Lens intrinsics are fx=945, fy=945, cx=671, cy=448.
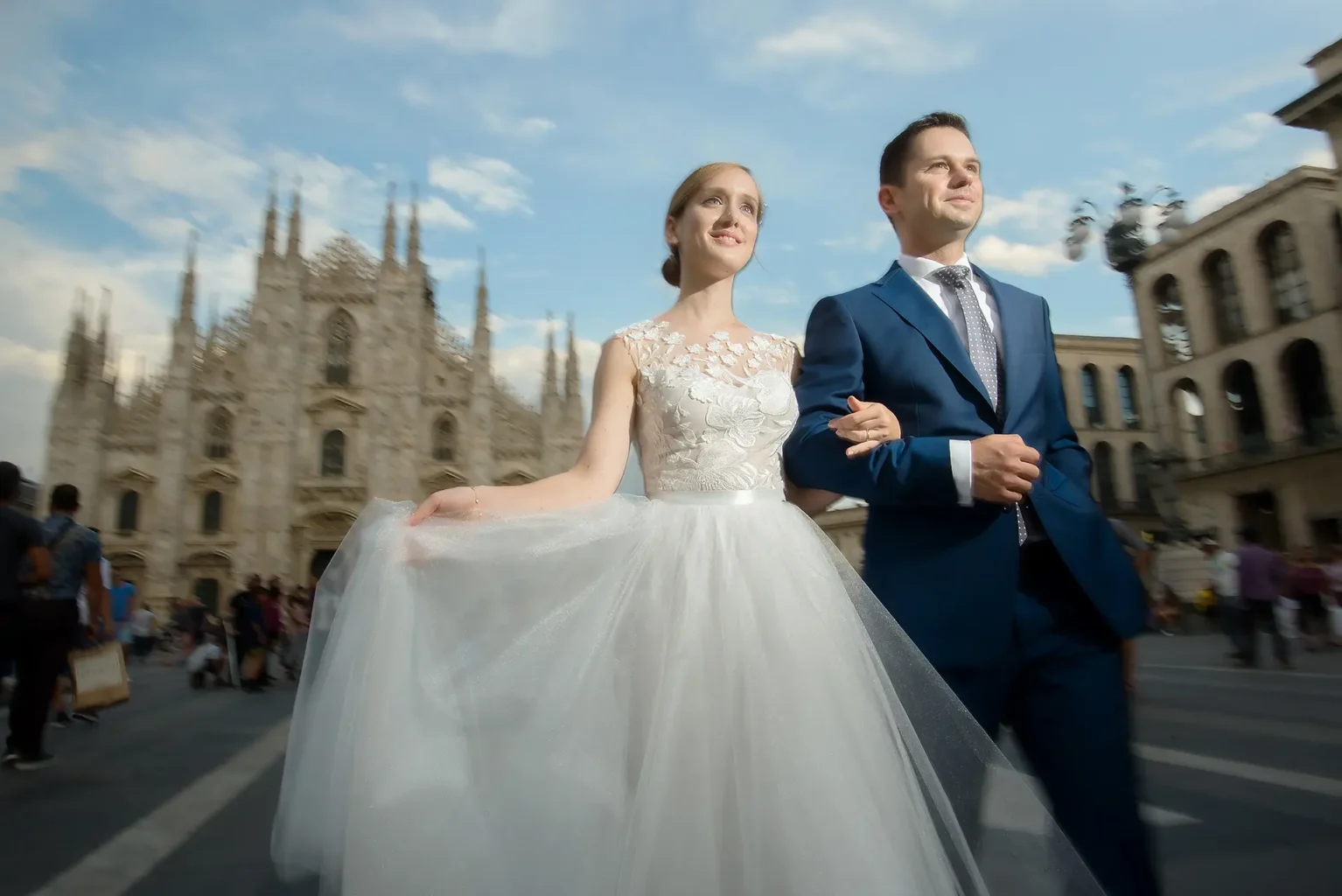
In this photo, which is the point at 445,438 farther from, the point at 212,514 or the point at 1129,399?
the point at 1129,399

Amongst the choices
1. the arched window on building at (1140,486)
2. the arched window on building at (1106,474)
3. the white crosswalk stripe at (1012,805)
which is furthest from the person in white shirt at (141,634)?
the arched window on building at (1140,486)

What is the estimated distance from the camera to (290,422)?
118ft

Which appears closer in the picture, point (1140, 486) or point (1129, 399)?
point (1129, 399)

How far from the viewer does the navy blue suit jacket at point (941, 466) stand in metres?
1.72

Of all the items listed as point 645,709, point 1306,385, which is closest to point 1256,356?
point 1306,385

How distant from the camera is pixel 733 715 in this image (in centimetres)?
172

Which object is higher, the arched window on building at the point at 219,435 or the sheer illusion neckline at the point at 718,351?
the arched window on building at the point at 219,435

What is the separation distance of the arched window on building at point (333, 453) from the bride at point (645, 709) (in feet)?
120

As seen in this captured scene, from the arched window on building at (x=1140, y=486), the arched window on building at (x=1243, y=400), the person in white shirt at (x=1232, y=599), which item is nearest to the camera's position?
the person in white shirt at (x=1232, y=599)

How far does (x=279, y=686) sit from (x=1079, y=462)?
45.2ft

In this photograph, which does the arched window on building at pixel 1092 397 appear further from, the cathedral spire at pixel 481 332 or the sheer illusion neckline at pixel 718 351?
the sheer illusion neckline at pixel 718 351

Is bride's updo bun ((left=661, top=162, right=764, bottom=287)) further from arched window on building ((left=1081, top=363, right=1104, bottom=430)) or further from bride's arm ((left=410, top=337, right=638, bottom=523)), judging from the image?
arched window on building ((left=1081, top=363, right=1104, bottom=430))

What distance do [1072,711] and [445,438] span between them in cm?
3773

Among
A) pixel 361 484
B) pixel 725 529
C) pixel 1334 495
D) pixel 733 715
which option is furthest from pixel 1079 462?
pixel 361 484
